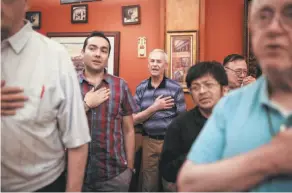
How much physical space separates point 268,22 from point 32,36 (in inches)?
34.1

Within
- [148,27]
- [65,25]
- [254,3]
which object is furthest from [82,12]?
[254,3]

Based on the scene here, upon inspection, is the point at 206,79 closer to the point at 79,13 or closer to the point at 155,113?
the point at 155,113

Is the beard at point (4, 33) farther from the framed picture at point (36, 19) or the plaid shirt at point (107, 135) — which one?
the framed picture at point (36, 19)

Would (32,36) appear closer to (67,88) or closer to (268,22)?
(67,88)

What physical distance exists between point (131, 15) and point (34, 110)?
2967 millimetres

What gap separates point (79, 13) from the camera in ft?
12.9

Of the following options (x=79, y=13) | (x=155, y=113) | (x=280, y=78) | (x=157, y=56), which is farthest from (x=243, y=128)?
(x=79, y=13)

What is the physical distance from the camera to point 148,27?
3.71 m

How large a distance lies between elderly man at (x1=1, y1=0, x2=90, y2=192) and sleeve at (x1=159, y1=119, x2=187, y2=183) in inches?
18.7

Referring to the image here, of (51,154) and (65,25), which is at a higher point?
(65,25)

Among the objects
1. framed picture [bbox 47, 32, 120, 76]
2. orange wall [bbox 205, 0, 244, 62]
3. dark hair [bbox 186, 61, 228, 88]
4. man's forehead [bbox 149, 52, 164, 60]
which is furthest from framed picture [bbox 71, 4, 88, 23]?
dark hair [bbox 186, 61, 228, 88]

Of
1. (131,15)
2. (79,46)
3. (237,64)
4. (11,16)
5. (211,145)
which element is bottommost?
(211,145)

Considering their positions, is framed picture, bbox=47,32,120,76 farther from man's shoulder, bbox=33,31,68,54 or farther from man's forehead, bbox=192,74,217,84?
man's shoulder, bbox=33,31,68,54

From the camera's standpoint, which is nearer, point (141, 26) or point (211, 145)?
point (211, 145)
